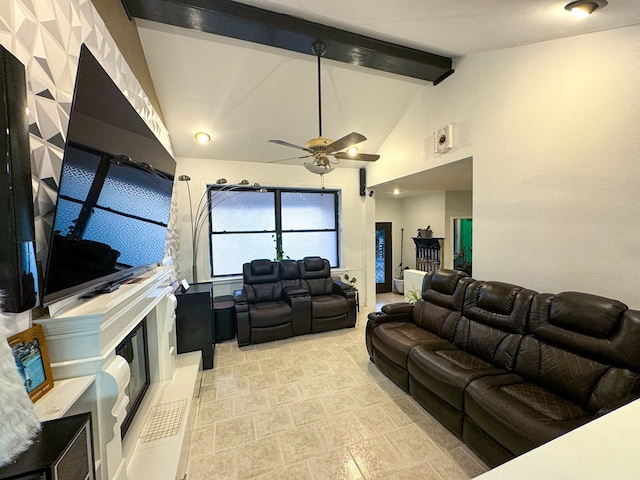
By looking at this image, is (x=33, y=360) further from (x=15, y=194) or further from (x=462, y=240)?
(x=462, y=240)

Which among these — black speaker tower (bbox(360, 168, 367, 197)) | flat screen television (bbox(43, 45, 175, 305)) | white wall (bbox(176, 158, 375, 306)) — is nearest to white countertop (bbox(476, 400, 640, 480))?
flat screen television (bbox(43, 45, 175, 305))

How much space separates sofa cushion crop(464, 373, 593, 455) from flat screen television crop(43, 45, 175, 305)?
2416 mm

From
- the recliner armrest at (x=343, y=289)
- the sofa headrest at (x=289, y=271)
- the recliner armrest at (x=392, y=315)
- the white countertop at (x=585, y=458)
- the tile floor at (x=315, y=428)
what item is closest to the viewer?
the white countertop at (x=585, y=458)

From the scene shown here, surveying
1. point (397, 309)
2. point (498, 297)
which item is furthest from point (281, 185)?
point (498, 297)

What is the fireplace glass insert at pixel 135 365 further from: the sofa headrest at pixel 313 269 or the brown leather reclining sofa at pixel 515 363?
the sofa headrest at pixel 313 269

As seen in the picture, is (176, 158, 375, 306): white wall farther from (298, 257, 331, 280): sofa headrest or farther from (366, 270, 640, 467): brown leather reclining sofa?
(366, 270, 640, 467): brown leather reclining sofa

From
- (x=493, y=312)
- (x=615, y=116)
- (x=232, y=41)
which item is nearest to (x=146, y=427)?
(x=493, y=312)

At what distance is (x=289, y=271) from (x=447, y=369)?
118 inches

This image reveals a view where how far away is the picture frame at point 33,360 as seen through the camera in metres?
0.83

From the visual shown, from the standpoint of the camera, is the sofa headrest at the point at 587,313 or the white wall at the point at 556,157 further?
the white wall at the point at 556,157

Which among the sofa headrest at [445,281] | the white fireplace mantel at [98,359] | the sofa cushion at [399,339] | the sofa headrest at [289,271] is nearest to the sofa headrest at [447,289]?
the sofa headrest at [445,281]

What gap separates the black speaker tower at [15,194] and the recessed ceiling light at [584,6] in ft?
9.63

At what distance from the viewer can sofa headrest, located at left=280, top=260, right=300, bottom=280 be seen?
4.59 m

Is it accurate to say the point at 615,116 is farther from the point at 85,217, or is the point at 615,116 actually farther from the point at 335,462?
the point at 85,217
